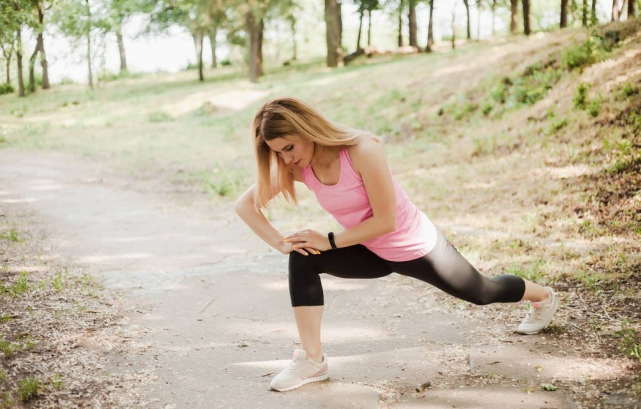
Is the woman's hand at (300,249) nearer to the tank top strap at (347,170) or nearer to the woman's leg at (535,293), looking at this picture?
the tank top strap at (347,170)

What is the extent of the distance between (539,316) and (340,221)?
154 cm

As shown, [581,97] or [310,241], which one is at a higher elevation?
[581,97]

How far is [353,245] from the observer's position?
3207 millimetres

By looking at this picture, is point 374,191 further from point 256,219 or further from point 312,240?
point 256,219

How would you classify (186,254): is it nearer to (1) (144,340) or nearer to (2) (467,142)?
(1) (144,340)

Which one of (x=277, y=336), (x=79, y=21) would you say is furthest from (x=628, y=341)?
(x=79, y=21)

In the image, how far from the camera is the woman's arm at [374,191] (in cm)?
288

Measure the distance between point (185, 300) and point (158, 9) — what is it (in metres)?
27.4

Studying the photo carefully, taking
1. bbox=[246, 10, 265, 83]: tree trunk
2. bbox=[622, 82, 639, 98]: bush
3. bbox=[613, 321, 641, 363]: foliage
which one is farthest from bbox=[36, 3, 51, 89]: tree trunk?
bbox=[246, 10, 265, 83]: tree trunk

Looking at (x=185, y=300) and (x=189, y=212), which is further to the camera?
(x=189, y=212)

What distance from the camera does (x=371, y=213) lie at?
3057mm

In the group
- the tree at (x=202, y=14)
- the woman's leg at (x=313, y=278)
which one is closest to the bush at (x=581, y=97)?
the woman's leg at (x=313, y=278)

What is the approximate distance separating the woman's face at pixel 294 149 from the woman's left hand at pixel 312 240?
0.38m

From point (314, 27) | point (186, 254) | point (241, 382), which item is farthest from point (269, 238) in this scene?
point (314, 27)
